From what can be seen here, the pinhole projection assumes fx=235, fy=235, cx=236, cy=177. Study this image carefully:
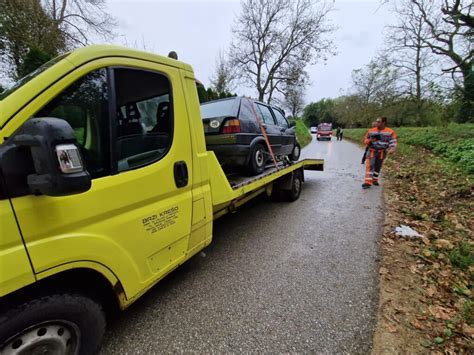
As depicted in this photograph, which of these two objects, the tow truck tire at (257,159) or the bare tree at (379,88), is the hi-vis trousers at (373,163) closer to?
the tow truck tire at (257,159)

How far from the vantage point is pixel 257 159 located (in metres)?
4.12

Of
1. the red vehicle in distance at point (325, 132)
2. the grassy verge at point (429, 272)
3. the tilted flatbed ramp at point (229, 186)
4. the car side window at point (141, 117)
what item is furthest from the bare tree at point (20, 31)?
the red vehicle in distance at point (325, 132)

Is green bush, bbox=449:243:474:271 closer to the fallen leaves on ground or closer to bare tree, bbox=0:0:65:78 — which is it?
the fallen leaves on ground

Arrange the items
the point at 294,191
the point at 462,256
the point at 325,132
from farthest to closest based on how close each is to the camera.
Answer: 1. the point at 325,132
2. the point at 294,191
3. the point at 462,256

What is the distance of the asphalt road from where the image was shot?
193cm

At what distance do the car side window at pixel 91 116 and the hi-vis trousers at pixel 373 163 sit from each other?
667cm

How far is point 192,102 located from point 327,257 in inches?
101

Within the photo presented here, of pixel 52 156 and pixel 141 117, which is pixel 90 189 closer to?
pixel 52 156

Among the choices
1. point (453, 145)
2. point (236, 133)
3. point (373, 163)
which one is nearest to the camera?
Result: point (236, 133)

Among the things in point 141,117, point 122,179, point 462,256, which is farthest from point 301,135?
point 122,179

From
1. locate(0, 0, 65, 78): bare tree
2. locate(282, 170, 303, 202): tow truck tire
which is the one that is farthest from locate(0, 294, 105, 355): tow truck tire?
locate(0, 0, 65, 78): bare tree

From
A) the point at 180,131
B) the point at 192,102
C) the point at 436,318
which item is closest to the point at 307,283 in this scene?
the point at 436,318

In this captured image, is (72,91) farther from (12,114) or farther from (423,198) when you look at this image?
(423,198)

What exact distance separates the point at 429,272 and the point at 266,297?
6.51ft
